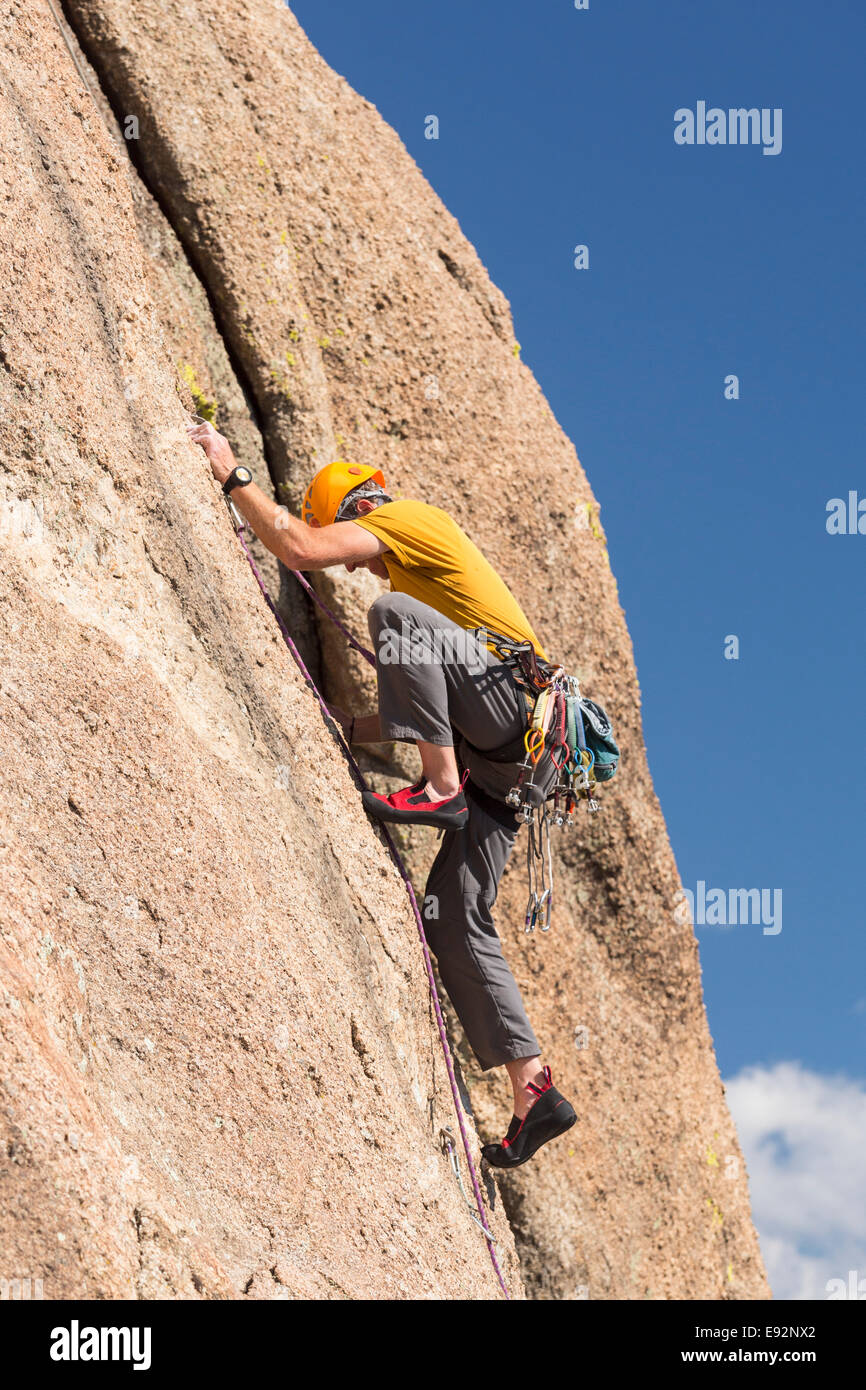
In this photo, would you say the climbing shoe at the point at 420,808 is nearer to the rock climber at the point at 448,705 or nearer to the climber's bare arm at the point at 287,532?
the rock climber at the point at 448,705

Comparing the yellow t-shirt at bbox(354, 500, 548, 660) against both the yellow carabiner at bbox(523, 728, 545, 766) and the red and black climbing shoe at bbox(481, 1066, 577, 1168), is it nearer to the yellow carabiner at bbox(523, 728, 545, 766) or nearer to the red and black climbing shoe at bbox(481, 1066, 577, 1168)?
the yellow carabiner at bbox(523, 728, 545, 766)

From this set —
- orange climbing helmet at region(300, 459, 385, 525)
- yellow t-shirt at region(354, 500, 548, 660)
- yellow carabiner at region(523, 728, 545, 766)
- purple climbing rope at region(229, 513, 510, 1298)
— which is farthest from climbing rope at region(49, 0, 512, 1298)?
yellow carabiner at region(523, 728, 545, 766)

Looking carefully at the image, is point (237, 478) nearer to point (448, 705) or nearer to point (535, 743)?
point (448, 705)

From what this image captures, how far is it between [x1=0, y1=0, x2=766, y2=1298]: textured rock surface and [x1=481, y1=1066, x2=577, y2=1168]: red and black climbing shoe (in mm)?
507

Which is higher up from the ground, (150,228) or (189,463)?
(150,228)

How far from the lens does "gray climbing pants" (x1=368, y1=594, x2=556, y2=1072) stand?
6.00 meters

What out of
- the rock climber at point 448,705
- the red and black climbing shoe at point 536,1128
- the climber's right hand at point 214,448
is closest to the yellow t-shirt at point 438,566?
the rock climber at point 448,705

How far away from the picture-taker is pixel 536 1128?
20.7ft

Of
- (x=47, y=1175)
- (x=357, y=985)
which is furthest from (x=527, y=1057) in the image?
(x=47, y=1175)

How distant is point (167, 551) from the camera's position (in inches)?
207

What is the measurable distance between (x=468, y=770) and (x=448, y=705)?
50 cm

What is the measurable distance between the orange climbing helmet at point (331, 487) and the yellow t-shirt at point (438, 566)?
0.26 metres

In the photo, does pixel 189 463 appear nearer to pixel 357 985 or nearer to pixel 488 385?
pixel 357 985

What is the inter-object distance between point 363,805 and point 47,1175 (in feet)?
10.7
